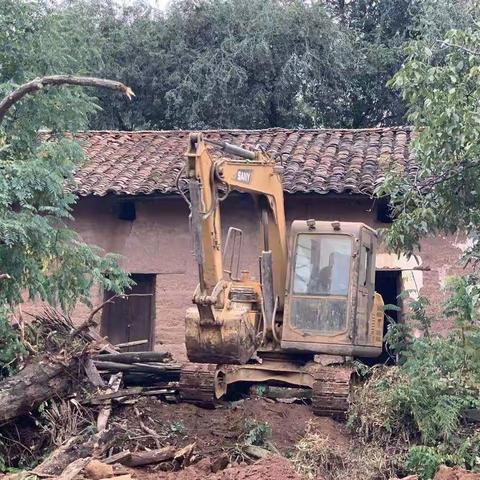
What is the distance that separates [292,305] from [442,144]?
2.54 metres

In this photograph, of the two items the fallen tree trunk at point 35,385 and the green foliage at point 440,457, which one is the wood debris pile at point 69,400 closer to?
the fallen tree trunk at point 35,385

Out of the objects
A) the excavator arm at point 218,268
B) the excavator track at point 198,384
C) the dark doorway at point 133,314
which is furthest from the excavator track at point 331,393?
the dark doorway at point 133,314

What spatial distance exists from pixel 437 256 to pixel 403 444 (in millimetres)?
5007

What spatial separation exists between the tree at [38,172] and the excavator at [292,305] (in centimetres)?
157

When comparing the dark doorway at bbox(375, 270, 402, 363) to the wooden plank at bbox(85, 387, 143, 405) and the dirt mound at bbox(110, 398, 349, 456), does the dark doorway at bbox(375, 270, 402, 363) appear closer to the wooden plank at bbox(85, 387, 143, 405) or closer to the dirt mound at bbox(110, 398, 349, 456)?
the dirt mound at bbox(110, 398, 349, 456)

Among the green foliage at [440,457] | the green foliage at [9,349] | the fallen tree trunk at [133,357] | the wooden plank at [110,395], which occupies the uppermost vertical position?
Answer: the green foliage at [9,349]

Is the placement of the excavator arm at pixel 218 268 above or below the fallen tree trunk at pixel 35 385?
above

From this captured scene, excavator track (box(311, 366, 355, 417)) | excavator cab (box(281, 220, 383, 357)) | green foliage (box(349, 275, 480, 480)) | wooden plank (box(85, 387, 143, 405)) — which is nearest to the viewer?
green foliage (box(349, 275, 480, 480))

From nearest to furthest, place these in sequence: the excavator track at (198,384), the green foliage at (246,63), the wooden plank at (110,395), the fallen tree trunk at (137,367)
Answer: the wooden plank at (110,395), the excavator track at (198,384), the fallen tree trunk at (137,367), the green foliage at (246,63)

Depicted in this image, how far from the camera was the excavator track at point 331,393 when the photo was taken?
920cm

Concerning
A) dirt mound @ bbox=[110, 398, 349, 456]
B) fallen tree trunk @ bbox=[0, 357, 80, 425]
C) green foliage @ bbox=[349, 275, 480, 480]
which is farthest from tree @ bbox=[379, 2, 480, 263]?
fallen tree trunk @ bbox=[0, 357, 80, 425]

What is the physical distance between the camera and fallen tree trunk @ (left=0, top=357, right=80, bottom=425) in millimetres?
8055

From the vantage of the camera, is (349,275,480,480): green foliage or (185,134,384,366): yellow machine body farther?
(185,134,384,366): yellow machine body

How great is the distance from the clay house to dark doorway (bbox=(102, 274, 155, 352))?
16 millimetres
